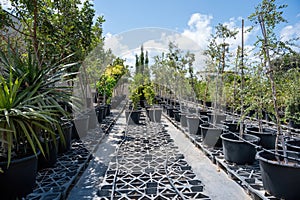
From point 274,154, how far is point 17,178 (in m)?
2.49

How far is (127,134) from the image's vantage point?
500 centimetres

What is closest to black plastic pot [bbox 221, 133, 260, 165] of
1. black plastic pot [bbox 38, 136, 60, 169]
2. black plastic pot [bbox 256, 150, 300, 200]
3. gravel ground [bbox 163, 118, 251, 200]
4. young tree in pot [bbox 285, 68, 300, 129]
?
gravel ground [bbox 163, 118, 251, 200]

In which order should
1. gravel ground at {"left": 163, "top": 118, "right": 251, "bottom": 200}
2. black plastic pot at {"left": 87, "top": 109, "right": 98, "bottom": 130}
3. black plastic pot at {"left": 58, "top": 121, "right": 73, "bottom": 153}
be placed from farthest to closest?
black plastic pot at {"left": 87, "top": 109, "right": 98, "bottom": 130}
black plastic pot at {"left": 58, "top": 121, "right": 73, "bottom": 153}
gravel ground at {"left": 163, "top": 118, "right": 251, "bottom": 200}

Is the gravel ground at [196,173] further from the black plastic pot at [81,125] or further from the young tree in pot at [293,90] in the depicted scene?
the young tree in pot at [293,90]

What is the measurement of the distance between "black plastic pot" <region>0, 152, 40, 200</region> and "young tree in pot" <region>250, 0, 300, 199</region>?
7.52ft

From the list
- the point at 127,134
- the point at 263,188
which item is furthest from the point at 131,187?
the point at 127,134

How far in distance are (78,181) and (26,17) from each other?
118 inches

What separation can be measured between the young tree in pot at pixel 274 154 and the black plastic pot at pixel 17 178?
2291 mm

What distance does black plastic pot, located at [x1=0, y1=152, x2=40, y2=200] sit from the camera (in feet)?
6.14

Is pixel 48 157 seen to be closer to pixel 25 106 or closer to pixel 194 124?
pixel 25 106

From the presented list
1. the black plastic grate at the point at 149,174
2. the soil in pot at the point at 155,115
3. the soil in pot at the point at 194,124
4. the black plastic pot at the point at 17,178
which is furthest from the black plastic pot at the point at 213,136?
the soil in pot at the point at 155,115

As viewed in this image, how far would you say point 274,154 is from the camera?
2.05 m

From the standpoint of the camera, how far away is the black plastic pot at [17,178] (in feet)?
6.14

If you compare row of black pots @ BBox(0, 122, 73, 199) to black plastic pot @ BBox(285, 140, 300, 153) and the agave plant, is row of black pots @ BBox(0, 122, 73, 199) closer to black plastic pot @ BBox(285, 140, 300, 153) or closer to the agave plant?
the agave plant
